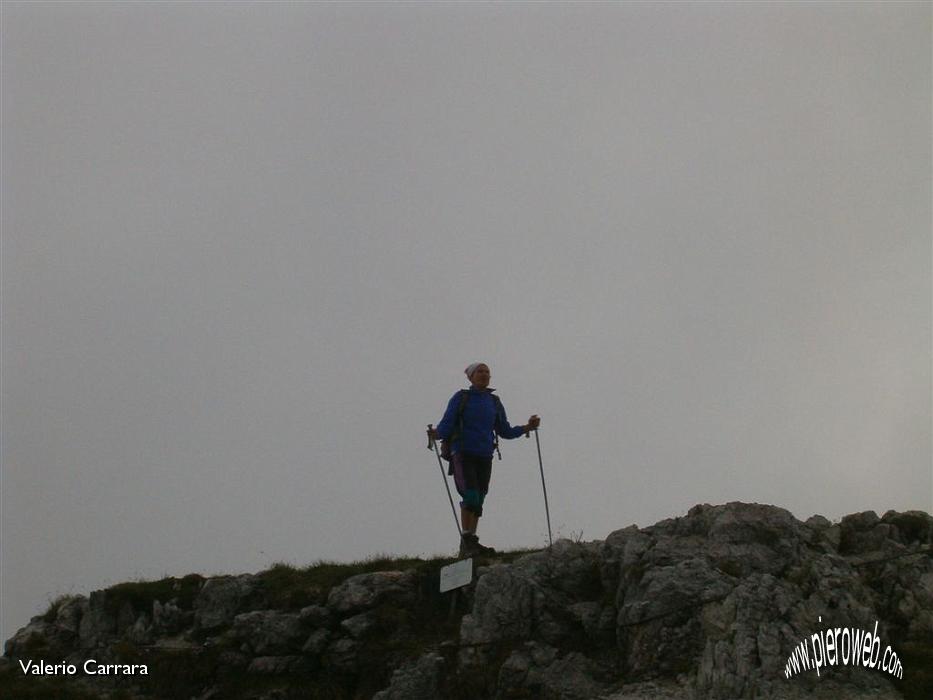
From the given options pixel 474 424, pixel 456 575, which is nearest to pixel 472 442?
pixel 474 424

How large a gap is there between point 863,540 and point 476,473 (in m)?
6.82

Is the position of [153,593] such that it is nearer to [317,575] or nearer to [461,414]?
[317,575]

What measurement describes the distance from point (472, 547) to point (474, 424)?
7.51ft

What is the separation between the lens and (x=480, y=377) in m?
20.0

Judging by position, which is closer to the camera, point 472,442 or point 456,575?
point 456,575

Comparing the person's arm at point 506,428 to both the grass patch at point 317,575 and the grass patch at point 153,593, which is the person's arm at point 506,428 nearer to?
the grass patch at point 317,575

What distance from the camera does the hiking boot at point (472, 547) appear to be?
18.6 metres

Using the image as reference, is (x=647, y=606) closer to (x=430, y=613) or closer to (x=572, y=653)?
(x=572, y=653)

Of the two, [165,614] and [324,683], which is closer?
[324,683]

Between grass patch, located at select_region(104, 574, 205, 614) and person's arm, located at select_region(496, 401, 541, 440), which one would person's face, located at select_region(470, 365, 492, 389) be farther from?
grass patch, located at select_region(104, 574, 205, 614)

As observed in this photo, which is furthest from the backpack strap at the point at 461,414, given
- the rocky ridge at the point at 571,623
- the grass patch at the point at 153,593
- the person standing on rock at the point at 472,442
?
the grass patch at the point at 153,593

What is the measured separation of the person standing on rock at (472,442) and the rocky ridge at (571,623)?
1266 mm

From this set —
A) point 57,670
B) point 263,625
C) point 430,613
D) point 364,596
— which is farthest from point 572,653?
point 57,670

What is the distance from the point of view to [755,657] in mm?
13438
